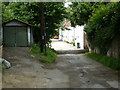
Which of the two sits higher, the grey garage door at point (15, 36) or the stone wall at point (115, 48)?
the grey garage door at point (15, 36)

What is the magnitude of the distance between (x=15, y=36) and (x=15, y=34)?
0.72 feet

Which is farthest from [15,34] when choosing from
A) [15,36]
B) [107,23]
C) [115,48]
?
[115,48]

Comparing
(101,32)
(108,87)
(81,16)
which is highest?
(81,16)

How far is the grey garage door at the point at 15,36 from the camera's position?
71.1ft

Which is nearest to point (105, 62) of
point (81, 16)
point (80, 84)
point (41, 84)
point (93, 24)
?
point (93, 24)

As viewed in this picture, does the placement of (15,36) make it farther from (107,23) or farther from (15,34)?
(107,23)

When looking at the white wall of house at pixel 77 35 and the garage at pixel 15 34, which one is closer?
the garage at pixel 15 34

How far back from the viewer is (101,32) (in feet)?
55.0

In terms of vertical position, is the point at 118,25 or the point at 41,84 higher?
the point at 118,25

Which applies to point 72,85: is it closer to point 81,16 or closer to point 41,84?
point 41,84

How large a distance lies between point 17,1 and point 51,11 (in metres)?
4.26

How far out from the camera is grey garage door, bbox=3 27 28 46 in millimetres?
21672

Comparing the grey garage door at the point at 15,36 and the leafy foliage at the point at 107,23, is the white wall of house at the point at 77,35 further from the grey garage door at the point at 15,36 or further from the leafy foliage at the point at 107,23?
the leafy foliage at the point at 107,23

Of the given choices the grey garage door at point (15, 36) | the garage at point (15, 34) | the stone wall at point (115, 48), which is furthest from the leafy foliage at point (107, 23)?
the grey garage door at point (15, 36)
